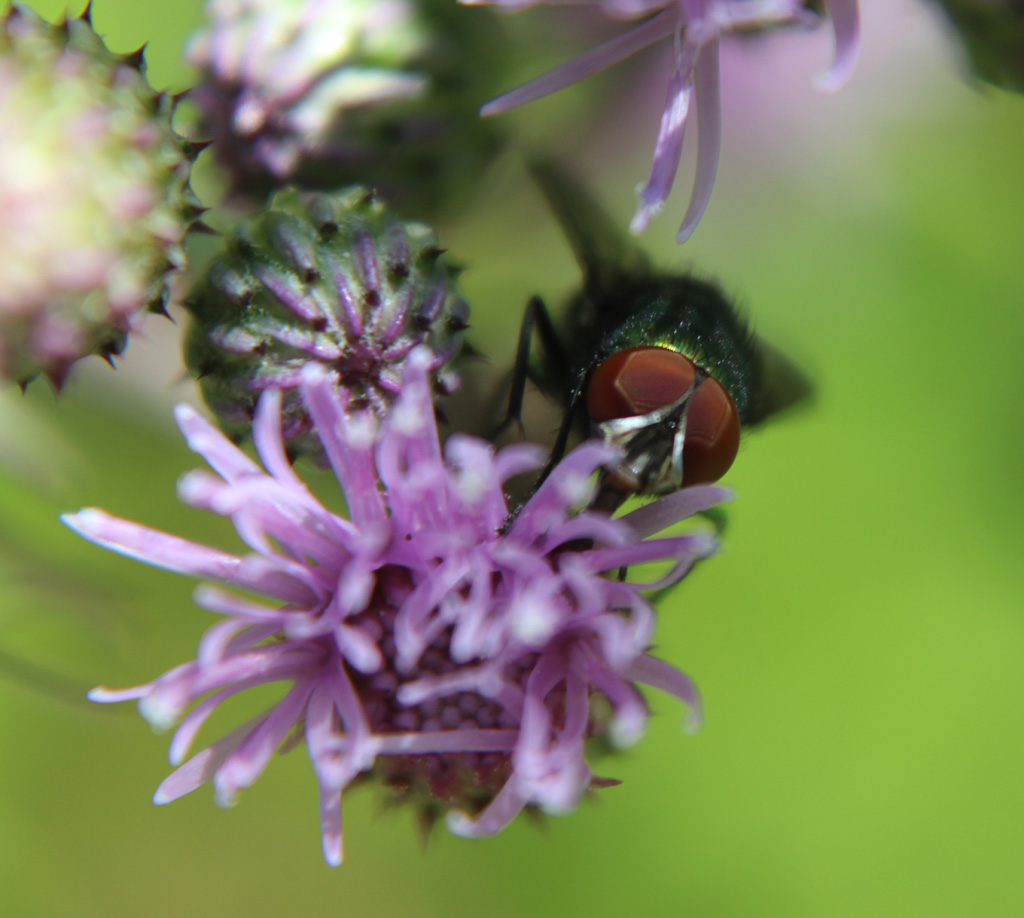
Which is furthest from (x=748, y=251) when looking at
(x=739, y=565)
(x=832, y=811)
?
(x=832, y=811)

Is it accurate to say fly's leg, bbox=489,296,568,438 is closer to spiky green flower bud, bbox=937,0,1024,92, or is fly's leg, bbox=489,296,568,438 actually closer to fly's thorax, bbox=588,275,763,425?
fly's thorax, bbox=588,275,763,425

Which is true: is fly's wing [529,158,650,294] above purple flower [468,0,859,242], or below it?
below

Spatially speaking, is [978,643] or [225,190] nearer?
[225,190]

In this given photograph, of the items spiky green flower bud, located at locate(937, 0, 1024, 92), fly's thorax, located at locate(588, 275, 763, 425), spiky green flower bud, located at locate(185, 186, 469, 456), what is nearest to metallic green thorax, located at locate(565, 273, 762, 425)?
fly's thorax, located at locate(588, 275, 763, 425)

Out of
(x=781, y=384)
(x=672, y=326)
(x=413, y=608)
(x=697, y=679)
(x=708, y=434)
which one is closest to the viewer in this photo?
(x=413, y=608)

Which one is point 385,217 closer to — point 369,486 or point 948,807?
point 369,486

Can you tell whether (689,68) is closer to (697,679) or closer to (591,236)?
(591,236)

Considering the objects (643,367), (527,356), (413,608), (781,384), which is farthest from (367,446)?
(781,384)
